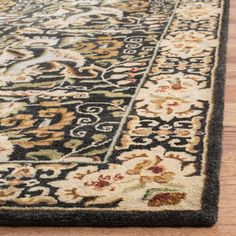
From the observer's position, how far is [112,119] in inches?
68.0

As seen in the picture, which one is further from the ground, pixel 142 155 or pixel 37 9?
pixel 142 155

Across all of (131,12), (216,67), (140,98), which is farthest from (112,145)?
(131,12)

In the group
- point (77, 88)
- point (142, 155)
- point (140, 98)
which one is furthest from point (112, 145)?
point (77, 88)

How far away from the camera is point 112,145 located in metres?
1.55

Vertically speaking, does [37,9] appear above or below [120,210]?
below

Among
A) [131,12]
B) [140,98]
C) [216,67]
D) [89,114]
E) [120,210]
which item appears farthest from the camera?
[131,12]

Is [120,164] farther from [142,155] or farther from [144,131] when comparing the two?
[144,131]

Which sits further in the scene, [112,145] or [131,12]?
[131,12]

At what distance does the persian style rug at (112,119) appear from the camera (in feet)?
4.17

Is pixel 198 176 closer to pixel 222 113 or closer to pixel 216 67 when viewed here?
pixel 222 113

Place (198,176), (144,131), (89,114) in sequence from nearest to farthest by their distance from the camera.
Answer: (198,176) < (144,131) < (89,114)

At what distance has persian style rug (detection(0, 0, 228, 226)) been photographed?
1.27 metres

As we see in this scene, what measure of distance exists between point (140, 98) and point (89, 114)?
216 mm

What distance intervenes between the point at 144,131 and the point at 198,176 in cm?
31
